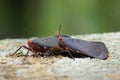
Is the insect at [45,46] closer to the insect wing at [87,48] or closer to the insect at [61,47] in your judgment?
the insect at [61,47]

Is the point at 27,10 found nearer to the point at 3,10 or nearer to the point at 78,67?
the point at 3,10

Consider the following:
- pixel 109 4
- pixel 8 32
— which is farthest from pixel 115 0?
pixel 8 32

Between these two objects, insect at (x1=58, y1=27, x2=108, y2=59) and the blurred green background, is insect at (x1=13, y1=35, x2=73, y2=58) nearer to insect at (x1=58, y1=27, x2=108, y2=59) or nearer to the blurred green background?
insect at (x1=58, y1=27, x2=108, y2=59)

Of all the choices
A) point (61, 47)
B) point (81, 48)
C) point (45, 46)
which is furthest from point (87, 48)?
point (45, 46)

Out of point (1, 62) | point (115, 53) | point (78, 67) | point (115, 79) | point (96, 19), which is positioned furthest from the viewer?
point (96, 19)

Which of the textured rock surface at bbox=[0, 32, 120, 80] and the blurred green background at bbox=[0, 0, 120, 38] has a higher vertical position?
the textured rock surface at bbox=[0, 32, 120, 80]

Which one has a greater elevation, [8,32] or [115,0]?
[115,0]

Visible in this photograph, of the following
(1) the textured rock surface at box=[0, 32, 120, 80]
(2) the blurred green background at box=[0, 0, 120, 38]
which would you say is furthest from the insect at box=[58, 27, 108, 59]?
(2) the blurred green background at box=[0, 0, 120, 38]
